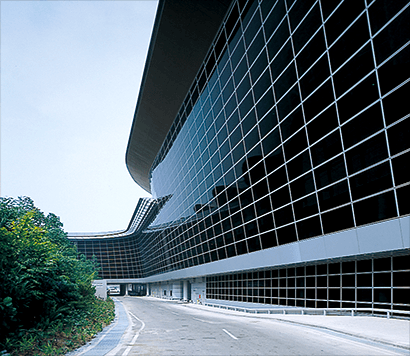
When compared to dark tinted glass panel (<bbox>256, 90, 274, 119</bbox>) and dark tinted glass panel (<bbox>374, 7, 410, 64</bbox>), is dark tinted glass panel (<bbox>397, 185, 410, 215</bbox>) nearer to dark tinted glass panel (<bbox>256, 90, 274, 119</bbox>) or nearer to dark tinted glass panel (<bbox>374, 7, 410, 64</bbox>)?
dark tinted glass panel (<bbox>374, 7, 410, 64</bbox>)

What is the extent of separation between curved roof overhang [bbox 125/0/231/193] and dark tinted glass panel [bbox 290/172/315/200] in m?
17.1

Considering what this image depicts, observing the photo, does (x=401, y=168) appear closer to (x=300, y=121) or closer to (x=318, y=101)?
(x=318, y=101)

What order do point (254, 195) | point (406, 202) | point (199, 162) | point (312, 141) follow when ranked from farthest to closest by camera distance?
1. point (199, 162)
2. point (254, 195)
3. point (312, 141)
4. point (406, 202)

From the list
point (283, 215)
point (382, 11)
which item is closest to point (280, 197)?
point (283, 215)

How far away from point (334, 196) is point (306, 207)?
9.66 ft

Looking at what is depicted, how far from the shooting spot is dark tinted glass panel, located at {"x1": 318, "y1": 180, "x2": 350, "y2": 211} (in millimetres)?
19312

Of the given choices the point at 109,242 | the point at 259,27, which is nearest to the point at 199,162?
the point at 259,27

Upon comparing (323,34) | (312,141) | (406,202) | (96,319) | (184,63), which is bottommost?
(96,319)

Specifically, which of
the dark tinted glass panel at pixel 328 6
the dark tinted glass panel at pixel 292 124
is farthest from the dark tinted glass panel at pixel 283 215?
the dark tinted glass panel at pixel 328 6

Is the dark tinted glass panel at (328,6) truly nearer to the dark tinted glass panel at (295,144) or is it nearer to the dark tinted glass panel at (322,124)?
the dark tinted glass panel at (322,124)

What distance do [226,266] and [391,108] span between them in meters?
24.3

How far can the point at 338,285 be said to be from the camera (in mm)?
22594

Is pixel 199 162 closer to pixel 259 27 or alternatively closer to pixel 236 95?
pixel 236 95

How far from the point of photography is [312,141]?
21688 millimetres
